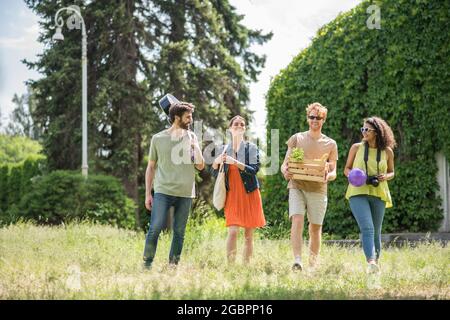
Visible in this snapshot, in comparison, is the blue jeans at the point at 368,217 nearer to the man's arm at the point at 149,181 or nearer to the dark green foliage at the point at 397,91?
the man's arm at the point at 149,181

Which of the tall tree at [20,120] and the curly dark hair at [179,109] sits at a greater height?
the tall tree at [20,120]

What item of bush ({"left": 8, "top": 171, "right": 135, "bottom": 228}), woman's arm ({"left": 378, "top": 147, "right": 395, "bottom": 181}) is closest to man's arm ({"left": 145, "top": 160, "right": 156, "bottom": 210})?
woman's arm ({"left": 378, "top": 147, "right": 395, "bottom": 181})

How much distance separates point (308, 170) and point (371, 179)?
0.69m

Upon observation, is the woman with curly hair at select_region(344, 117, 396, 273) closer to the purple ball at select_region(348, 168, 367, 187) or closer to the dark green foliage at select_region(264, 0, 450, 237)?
the purple ball at select_region(348, 168, 367, 187)

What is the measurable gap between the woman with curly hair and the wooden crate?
0.96ft

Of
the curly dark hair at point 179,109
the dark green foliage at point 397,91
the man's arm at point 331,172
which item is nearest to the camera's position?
the curly dark hair at point 179,109

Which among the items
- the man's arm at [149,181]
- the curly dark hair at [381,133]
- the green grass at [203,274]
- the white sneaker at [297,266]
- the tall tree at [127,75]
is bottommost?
the green grass at [203,274]

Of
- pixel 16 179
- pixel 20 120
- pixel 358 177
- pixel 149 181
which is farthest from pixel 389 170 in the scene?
pixel 20 120

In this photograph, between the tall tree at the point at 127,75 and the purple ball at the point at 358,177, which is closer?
the purple ball at the point at 358,177

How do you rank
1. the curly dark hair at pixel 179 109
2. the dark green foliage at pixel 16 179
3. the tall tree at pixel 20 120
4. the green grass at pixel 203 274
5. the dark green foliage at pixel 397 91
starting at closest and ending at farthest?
the green grass at pixel 203 274
the curly dark hair at pixel 179 109
the dark green foliage at pixel 397 91
the dark green foliage at pixel 16 179
the tall tree at pixel 20 120

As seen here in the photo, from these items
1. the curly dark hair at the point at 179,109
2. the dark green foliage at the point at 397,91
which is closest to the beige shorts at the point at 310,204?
the curly dark hair at the point at 179,109

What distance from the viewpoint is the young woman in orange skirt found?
26.2 feet

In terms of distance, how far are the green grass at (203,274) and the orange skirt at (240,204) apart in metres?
0.50

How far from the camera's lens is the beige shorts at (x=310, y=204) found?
7929mm
